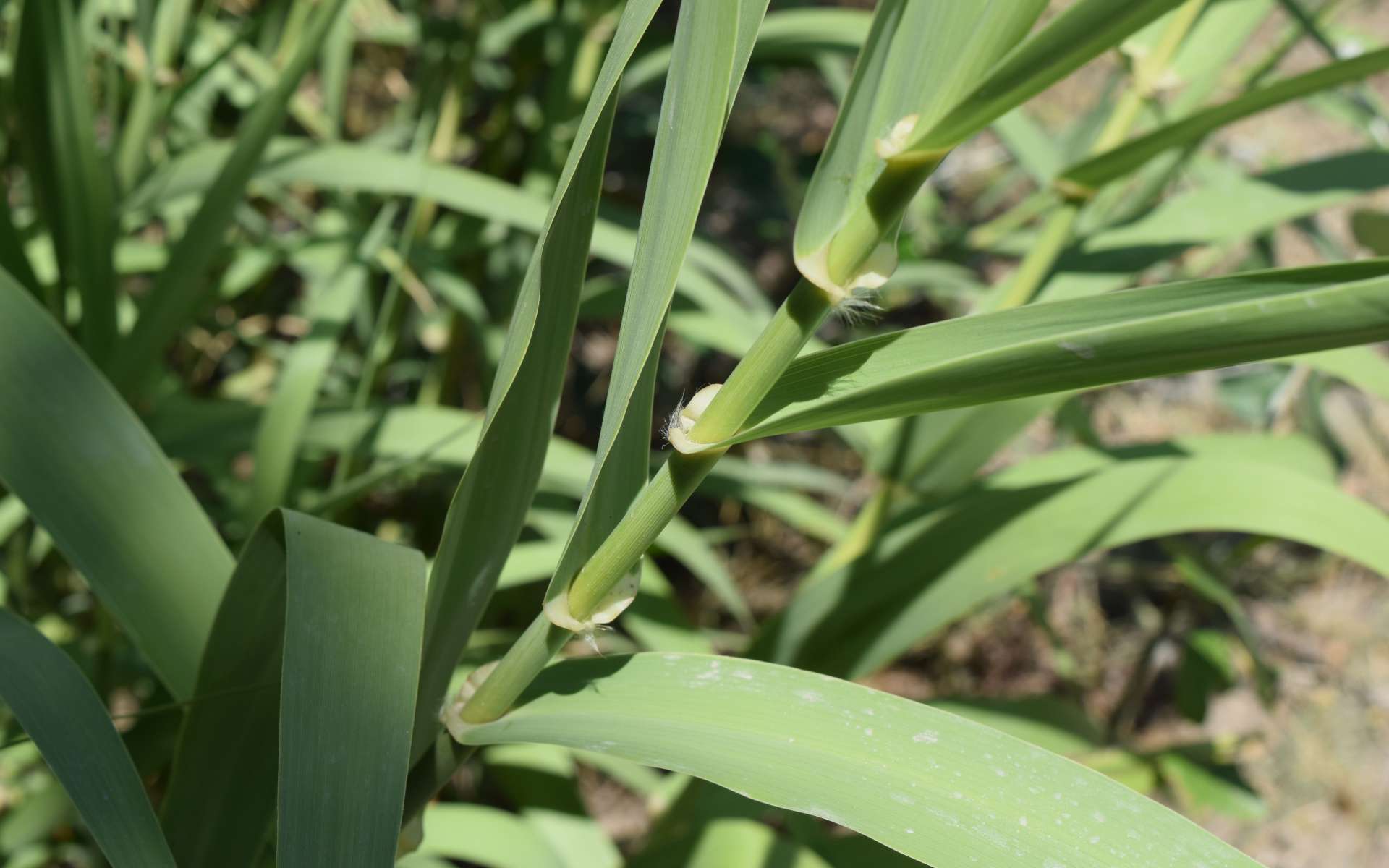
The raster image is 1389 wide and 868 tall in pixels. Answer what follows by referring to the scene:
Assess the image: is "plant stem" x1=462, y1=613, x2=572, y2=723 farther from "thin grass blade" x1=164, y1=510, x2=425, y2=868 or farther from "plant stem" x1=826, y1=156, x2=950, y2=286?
"plant stem" x1=826, y1=156, x2=950, y2=286

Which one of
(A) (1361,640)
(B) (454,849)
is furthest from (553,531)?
(A) (1361,640)

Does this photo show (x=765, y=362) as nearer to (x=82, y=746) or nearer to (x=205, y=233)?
(x=82, y=746)

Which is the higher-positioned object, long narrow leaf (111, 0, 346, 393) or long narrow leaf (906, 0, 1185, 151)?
long narrow leaf (906, 0, 1185, 151)

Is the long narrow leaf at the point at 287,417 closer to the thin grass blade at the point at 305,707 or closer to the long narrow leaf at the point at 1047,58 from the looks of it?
the thin grass blade at the point at 305,707

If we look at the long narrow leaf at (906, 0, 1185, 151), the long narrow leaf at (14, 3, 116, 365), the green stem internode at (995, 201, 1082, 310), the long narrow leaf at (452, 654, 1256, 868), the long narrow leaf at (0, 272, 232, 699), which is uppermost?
the green stem internode at (995, 201, 1082, 310)

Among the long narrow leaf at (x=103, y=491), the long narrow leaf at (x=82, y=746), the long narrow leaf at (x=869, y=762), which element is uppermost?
the long narrow leaf at (x=869, y=762)

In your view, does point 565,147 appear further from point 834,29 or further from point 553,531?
point 553,531

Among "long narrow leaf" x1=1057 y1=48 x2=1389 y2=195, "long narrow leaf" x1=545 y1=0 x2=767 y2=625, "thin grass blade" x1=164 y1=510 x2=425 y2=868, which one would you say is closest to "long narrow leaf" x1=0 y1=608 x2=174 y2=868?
"thin grass blade" x1=164 y1=510 x2=425 y2=868

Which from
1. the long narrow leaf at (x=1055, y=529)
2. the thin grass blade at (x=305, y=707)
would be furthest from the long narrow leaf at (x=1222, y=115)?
the thin grass blade at (x=305, y=707)

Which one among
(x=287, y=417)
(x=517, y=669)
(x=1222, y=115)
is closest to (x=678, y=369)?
(x=287, y=417)

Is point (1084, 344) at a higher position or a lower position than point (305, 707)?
higher
